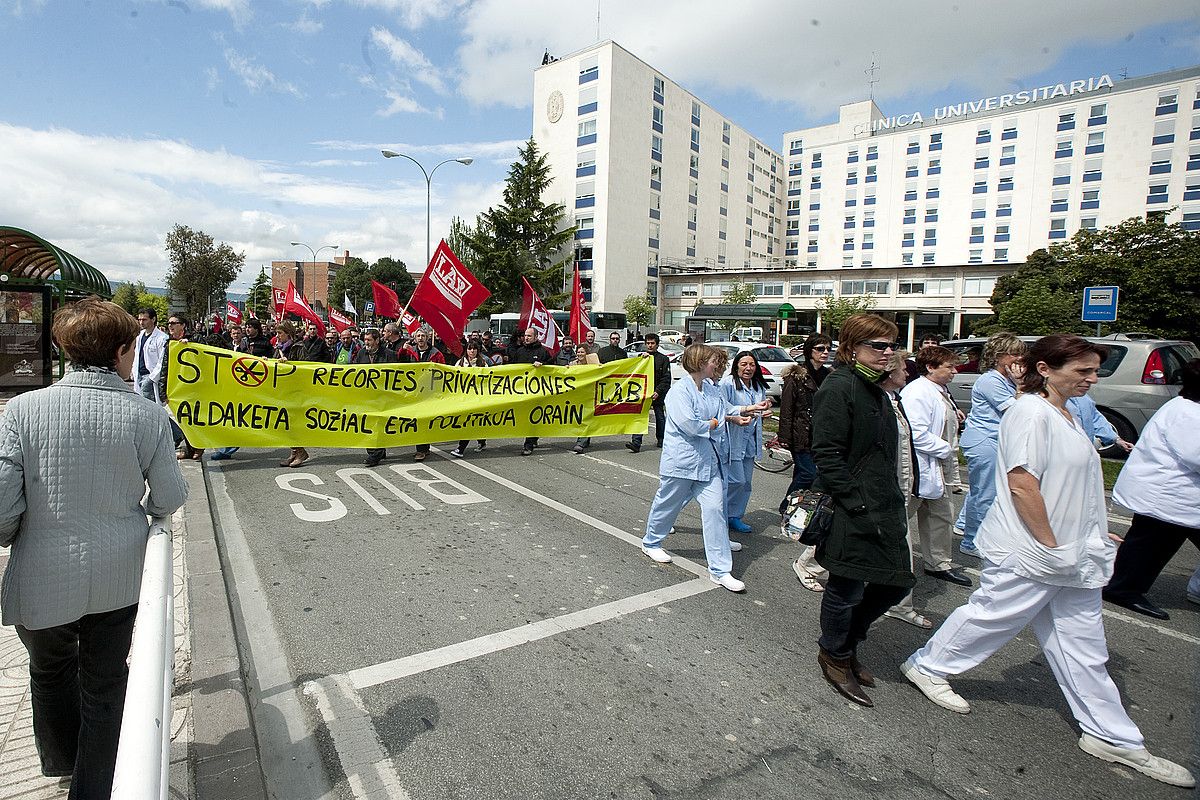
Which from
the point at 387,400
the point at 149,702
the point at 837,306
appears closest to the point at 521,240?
the point at 837,306

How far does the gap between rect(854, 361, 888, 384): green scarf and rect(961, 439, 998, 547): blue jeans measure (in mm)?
2792

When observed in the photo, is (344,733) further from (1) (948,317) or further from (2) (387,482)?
(1) (948,317)

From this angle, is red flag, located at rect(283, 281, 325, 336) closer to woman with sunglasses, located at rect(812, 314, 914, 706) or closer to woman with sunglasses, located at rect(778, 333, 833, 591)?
woman with sunglasses, located at rect(778, 333, 833, 591)

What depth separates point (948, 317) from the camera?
5547 centimetres

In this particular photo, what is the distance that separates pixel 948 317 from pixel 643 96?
3388 centimetres

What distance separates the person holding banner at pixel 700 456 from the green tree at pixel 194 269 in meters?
43.6

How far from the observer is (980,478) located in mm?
5707

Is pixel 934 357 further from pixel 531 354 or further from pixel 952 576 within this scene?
pixel 531 354

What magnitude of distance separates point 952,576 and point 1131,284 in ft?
111

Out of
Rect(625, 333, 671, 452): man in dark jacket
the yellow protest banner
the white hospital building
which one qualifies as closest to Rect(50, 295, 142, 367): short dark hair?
the yellow protest banner

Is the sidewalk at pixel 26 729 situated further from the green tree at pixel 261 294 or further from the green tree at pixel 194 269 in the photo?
the green tree at pixel 261 294

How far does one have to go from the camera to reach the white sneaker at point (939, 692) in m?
3.39

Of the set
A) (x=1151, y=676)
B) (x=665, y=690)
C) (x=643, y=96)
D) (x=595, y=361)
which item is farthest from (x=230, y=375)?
(x=643, y=96)

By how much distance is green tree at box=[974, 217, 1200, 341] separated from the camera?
94.8 ft
